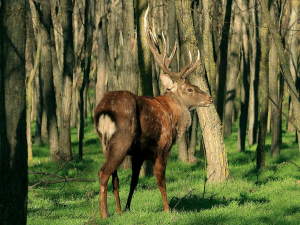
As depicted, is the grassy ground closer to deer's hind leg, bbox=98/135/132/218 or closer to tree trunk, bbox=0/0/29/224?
deer's hind leg, bbox=98/135/132/218

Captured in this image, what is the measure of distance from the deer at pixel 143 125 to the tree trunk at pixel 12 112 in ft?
5.71

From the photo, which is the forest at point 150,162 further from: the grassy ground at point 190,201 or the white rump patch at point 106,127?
the white rump patch at point 106,127

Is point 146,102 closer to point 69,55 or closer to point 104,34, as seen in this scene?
point 69,55

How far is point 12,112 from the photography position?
4145 mm

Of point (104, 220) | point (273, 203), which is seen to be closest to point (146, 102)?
point (104, 220)

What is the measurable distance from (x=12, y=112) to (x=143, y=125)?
2.50 meters

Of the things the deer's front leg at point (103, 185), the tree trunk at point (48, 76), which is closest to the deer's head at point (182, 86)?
the deer's front leg at point (103, 185)

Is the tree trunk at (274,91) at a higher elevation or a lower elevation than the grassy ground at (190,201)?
higher

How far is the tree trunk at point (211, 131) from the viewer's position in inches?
336

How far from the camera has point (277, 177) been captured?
984cm

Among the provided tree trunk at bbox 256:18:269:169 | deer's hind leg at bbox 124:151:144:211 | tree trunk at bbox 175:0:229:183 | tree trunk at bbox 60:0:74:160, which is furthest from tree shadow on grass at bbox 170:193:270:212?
tree trunk at bbox 60:0:74:160

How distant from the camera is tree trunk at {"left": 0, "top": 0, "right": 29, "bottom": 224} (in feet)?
13.4

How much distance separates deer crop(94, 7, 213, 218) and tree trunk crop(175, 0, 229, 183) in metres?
0.75

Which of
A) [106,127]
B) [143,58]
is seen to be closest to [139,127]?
[106,127]
